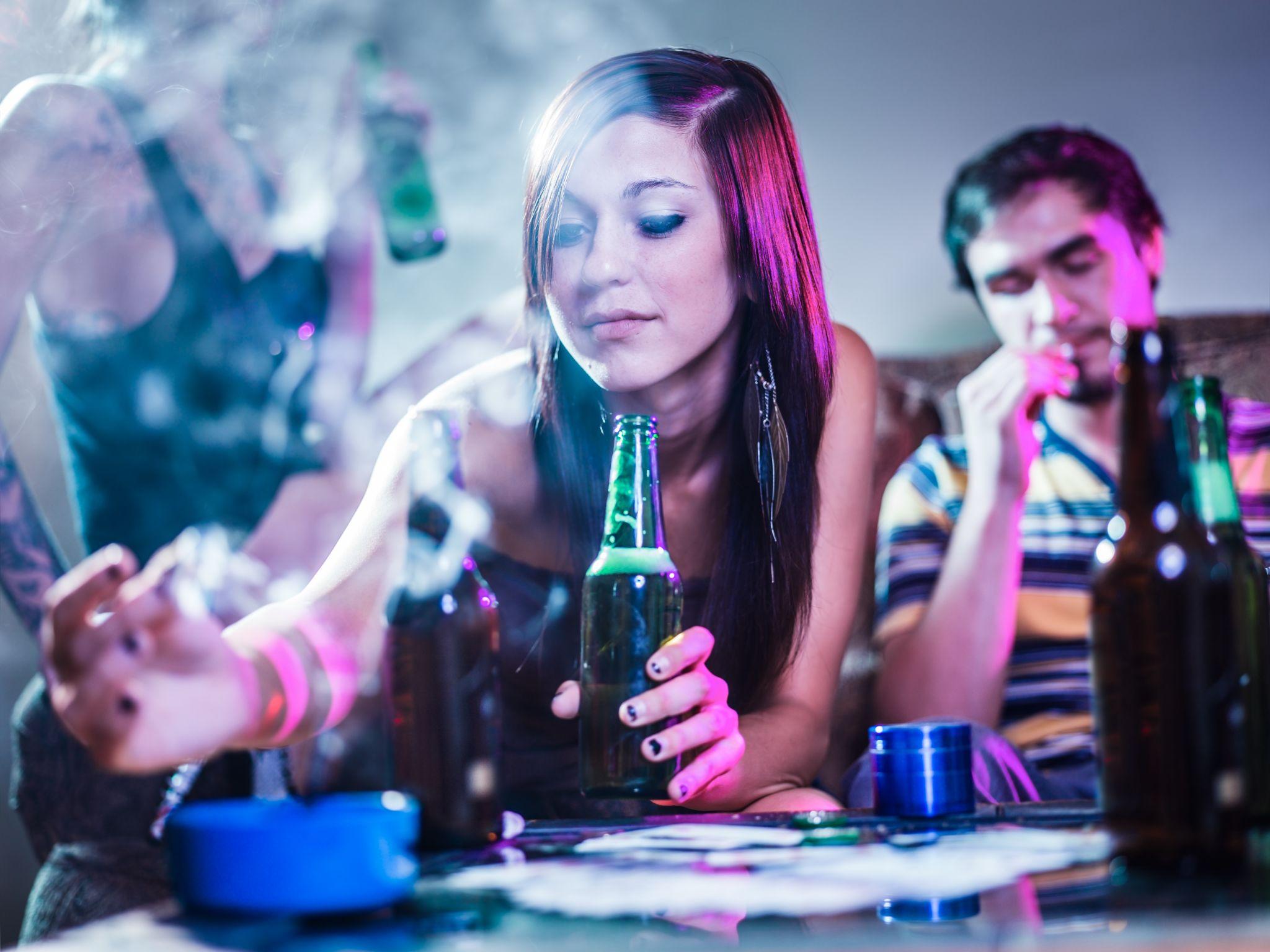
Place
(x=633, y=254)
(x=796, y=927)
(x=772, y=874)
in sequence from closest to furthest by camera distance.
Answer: (x=796, y=927), (x=772, y=874), (x=633, y=254)

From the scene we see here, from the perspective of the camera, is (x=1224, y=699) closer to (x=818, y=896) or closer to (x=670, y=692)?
(x=818, y=896)

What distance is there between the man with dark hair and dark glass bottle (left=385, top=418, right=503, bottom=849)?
36.3 inches

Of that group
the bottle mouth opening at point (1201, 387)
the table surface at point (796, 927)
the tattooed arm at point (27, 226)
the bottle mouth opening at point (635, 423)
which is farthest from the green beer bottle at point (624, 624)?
the tattooed arm at point (27, 226)

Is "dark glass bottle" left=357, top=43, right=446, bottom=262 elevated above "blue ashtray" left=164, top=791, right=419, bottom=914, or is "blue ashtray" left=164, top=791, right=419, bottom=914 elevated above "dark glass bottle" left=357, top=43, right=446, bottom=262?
"dark glass bottle" left=357, top=43, right=446, bottom=262

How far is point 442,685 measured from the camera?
613mm

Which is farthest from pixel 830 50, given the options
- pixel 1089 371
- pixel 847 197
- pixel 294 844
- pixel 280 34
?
pixel 294 844

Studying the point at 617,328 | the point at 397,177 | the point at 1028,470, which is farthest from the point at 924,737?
the point at 397,177

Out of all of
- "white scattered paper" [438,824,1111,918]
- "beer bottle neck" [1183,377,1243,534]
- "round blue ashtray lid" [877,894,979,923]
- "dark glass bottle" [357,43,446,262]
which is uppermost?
"dark glass bottle" [357,43,446,262]

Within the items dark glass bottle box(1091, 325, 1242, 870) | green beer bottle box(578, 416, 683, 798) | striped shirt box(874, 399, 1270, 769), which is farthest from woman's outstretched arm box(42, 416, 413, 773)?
striped shirt box(874, 399, 1270, 769)

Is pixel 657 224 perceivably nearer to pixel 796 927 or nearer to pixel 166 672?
pixel 166 672

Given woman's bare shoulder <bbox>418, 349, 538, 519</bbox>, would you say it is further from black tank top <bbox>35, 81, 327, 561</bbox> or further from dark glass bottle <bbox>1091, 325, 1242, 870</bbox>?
dark glass bottle <bbox>1091, 325, 1242, 870</bbox>

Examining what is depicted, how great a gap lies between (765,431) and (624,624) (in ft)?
1.84

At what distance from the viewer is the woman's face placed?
1113 millimetres

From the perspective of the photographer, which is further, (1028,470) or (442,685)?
(1028,470)
